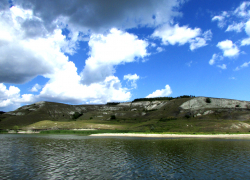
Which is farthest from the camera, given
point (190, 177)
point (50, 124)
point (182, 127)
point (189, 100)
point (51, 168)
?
point (189, 100)

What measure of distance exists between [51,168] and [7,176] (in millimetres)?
5408

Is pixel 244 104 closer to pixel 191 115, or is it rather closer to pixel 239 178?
pixel 191 115

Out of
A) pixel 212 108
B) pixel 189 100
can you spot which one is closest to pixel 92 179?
pixel 212 108

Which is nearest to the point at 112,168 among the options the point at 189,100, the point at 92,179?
the point at 92,179

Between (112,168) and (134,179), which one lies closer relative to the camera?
(134,179)

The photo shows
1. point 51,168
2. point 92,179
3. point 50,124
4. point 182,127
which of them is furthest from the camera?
point 50,124

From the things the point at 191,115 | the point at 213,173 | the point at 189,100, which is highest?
the point at 189,100

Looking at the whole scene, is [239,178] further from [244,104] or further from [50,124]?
[244,104]

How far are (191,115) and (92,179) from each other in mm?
141215

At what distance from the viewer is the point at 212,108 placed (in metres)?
154

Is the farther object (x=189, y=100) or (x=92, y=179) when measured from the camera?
(x=189, y=100)

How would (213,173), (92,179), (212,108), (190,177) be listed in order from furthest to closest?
(212,108), (213,173), (190,177), (92,179)

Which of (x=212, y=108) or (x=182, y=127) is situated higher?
(x=212, y=108)

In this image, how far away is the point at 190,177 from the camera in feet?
69.3
